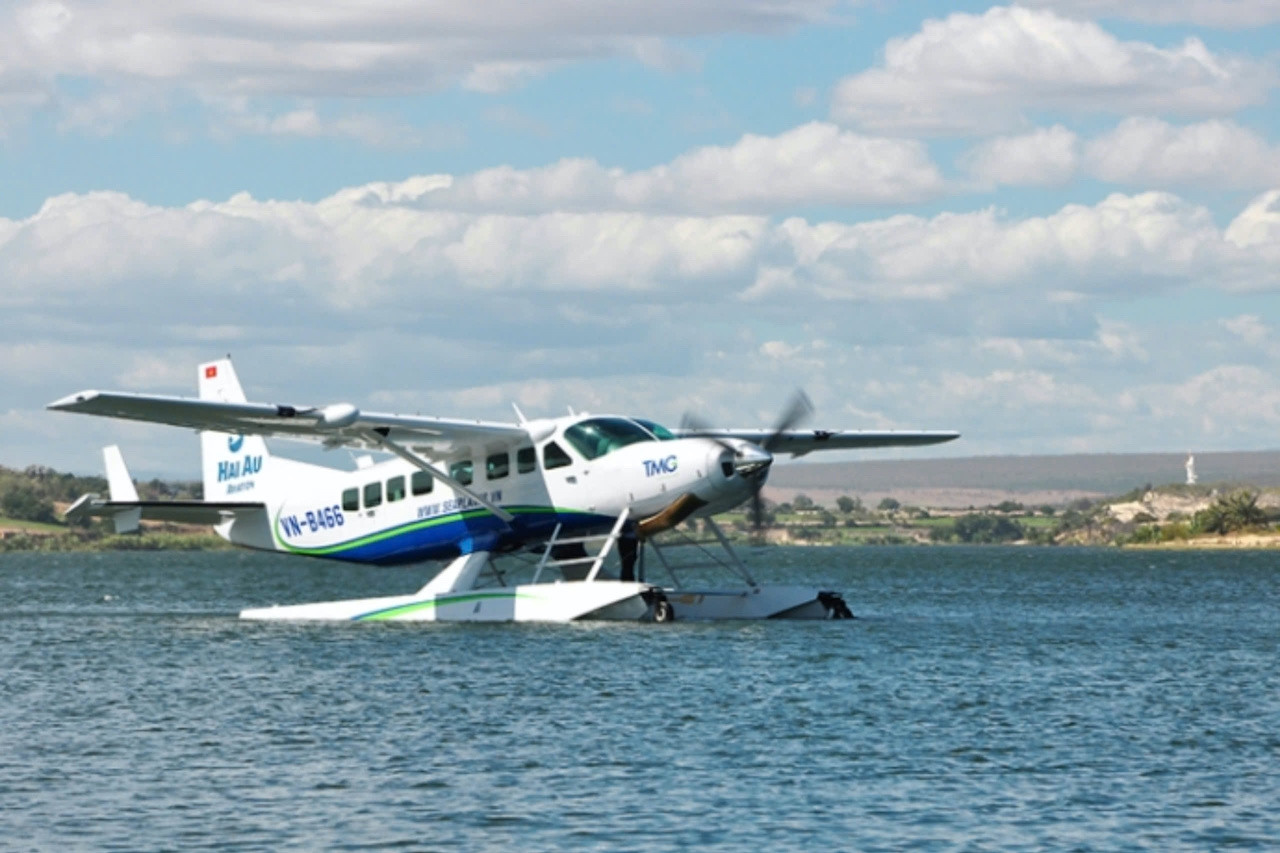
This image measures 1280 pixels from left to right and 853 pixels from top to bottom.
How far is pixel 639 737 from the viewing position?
74.0 ft

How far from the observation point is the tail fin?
1619 inches

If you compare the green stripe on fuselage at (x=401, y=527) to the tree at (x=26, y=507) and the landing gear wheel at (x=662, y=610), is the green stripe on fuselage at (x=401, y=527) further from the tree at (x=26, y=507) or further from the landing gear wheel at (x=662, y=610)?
the tree at (x=26, y=507)

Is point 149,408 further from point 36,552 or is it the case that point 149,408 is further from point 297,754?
point 36,552

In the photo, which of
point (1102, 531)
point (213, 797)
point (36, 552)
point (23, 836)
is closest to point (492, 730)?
point (213, 797)

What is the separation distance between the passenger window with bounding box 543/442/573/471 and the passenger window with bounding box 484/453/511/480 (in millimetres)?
842

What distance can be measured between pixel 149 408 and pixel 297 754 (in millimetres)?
13034

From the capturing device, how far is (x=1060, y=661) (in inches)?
1284

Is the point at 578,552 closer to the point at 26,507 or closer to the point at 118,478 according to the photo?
the point at 118,478

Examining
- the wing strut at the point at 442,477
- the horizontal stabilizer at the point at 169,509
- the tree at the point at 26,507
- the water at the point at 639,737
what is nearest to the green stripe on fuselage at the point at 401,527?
the wing strut at the point at 442,477

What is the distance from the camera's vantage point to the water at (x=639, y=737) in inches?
683

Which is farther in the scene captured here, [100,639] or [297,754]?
[100,639]

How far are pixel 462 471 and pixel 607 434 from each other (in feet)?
10.4

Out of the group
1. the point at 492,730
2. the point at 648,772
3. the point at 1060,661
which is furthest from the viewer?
the point at 1060,661

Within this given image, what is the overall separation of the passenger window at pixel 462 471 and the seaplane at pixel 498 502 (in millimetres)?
25
